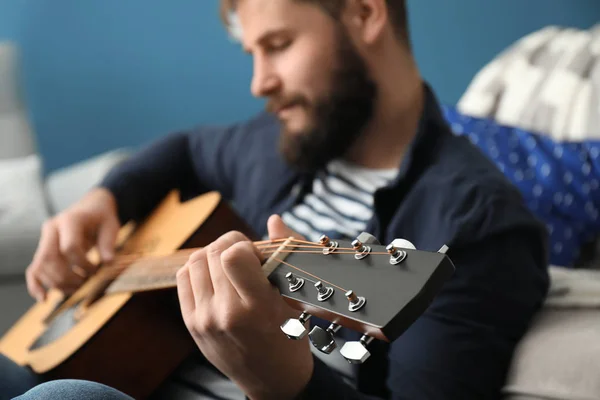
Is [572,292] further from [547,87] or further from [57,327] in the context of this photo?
[57,327]

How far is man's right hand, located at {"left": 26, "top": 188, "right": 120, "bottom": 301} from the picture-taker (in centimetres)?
111

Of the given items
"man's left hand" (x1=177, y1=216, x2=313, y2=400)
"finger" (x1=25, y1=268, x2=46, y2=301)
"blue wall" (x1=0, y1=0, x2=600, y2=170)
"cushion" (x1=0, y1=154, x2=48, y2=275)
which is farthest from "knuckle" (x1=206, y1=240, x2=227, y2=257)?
"blue wall" (x1=0, y1=0, x2=600, y2=170)

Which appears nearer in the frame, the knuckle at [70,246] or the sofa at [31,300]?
the sofa at [31,300]

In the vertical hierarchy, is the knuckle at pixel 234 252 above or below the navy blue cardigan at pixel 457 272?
above

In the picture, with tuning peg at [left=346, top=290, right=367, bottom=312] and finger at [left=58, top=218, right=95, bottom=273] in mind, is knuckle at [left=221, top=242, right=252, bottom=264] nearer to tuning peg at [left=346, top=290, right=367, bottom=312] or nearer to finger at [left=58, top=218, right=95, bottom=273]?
tuning peg at [left=346, top=290, right=367, bottom=312]

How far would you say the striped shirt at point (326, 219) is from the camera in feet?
2.89

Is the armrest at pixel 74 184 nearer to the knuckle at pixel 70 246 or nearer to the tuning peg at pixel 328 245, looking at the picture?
the knuckle at pixel 70 246

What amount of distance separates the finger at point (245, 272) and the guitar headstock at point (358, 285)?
2 cm

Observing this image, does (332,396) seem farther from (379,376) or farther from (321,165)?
(321,165)

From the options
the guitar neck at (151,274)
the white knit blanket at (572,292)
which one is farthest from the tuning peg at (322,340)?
the white knit blanket at (572,292)

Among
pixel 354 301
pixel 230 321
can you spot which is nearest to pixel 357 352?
pixel 354 301

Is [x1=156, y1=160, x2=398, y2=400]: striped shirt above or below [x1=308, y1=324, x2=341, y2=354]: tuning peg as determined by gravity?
below

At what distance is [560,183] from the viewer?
1196 mm

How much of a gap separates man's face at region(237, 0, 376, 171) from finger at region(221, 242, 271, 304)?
1.50ft
